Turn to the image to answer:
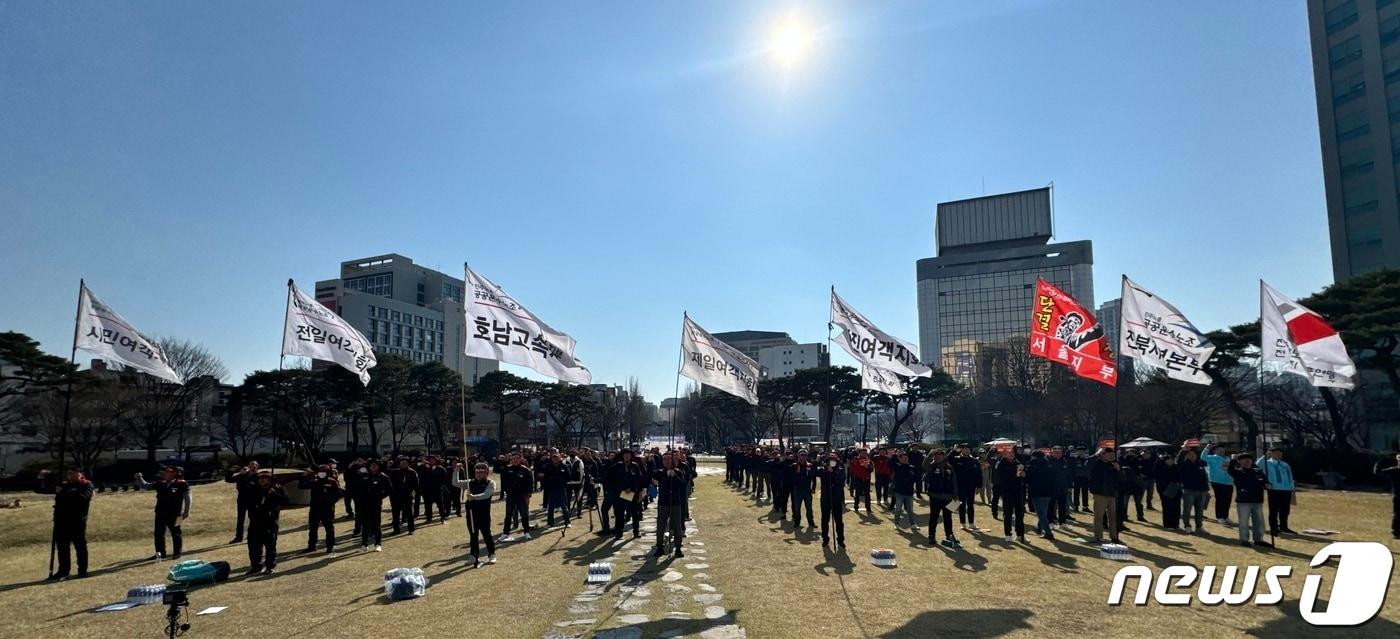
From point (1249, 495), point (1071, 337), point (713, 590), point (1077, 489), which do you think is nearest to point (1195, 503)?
point (1249, 495)

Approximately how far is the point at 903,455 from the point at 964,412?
72145 mm

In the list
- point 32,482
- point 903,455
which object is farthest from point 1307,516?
point 32,482

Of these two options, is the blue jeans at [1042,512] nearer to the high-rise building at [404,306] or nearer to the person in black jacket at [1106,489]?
the person in black jacket at [1106,489]

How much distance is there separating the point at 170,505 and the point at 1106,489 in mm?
18105

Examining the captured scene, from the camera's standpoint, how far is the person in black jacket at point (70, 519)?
1240 centimetres

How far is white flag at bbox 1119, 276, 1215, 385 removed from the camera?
56.4 ft

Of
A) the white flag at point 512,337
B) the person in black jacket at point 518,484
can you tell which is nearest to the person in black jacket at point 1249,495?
the white flag at point 512,337

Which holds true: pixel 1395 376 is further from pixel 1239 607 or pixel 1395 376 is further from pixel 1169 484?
pixel 1239 607

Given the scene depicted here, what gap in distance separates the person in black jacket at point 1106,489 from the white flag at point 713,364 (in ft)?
27.2

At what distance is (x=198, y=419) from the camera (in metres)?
67.4

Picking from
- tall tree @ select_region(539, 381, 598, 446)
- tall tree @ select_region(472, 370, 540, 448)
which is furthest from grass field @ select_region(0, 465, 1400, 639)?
tall tree @ select_region(539, 381, 598, 446)

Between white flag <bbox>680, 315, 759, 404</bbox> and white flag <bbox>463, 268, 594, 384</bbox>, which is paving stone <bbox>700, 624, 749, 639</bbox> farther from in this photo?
white flag <bbox>680, 315, 759, 404</bbox>

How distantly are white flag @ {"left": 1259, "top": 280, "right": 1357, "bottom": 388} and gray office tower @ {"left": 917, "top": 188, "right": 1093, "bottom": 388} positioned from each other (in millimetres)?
130980

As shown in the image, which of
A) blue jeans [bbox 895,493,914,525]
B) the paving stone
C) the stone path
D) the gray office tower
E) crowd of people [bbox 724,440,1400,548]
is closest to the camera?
the paving stone
